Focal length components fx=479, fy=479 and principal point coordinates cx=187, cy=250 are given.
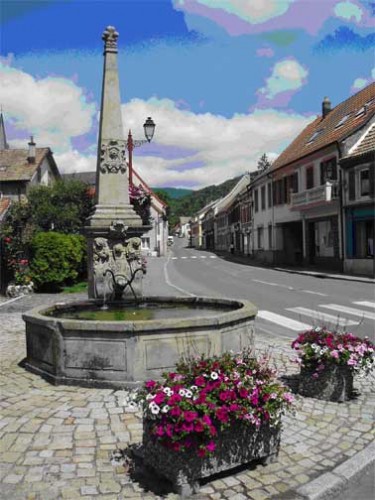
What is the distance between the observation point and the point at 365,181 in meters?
25.1

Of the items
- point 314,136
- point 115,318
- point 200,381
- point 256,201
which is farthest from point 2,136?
point 200,381

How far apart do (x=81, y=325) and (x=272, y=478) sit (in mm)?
3186

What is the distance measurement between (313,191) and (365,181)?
15.9 feet

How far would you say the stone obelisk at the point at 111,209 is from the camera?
405 inches

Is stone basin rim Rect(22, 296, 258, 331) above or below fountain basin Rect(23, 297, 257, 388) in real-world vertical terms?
above

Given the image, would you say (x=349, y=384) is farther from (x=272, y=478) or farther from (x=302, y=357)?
(x=272, y=478)

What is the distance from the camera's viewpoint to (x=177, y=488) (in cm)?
378

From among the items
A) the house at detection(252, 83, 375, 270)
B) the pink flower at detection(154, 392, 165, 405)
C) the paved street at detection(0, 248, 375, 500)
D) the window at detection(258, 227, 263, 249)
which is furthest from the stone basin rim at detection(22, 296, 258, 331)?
the window at detection(258, 227, 263, 249)

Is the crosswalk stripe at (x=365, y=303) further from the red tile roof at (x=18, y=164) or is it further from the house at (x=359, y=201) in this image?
the red tile roof at (x=18, y=164)

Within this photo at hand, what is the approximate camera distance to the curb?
3.79 metres

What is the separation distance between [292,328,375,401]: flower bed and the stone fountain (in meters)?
1.18

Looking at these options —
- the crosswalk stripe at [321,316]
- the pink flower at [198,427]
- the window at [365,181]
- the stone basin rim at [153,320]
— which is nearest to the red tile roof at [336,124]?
the window at [365,181]

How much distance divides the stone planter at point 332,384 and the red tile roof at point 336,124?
23.0 meters

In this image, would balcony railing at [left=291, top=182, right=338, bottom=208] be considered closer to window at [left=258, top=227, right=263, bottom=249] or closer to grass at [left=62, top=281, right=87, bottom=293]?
window at [left=258, top=227, right=263, bottom=249]
